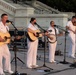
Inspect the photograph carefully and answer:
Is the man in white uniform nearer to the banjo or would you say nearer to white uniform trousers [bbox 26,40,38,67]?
white uniform trousers [bbox 26,40,38,67]

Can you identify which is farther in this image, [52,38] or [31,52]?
[52,38]

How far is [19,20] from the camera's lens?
30031mm

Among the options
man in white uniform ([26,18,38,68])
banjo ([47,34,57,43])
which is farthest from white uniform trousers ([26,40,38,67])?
banjo ([47,34,57,43])

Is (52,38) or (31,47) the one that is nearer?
(31,47)

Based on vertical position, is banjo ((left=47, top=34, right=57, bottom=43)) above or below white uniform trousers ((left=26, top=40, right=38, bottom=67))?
above

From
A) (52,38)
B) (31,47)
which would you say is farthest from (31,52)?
(52,38)

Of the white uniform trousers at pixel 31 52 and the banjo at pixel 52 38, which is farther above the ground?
the banjo at pixel 52 38

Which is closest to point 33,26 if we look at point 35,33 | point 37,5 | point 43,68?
point 35,33

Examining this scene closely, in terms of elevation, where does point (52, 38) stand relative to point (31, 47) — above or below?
above

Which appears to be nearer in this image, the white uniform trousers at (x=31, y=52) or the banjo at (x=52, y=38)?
the white uniform trousers at (x=31, y=52)

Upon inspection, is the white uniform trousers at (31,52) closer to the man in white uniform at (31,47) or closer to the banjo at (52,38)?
the man in white uniform at (31,47)

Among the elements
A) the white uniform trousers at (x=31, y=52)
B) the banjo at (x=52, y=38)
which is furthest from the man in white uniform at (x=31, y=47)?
the banjo at (x=52, y=38)

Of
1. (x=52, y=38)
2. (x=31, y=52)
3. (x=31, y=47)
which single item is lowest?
(x=31, y=52)

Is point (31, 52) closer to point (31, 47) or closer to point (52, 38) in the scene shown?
point (31, 47)
